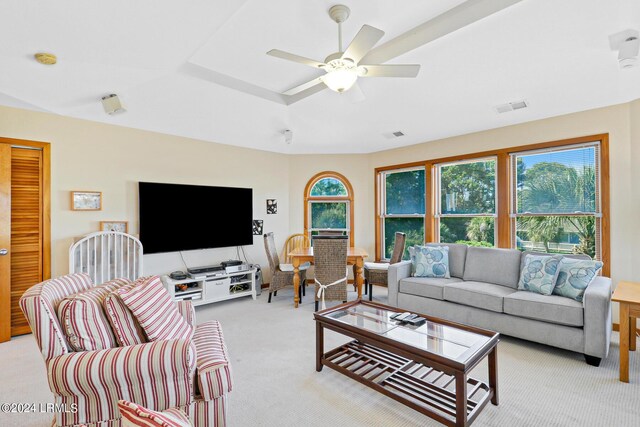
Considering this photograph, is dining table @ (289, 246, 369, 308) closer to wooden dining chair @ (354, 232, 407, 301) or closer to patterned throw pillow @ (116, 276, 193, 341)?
wooden dining chair @ (354, 232, 407, 301)

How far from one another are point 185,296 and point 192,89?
266cm

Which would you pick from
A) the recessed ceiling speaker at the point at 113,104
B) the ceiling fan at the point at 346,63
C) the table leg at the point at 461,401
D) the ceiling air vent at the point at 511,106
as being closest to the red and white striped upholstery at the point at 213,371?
the table leg at the point at 461,401

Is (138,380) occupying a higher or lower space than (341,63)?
lower

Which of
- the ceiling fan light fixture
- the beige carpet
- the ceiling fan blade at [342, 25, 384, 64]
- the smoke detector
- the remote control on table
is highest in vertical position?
the smoke detector

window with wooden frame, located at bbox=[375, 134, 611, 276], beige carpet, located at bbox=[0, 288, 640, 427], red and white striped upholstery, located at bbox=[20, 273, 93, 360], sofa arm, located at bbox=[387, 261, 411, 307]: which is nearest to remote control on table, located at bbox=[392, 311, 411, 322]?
beige carpet, located at bbox=[0, 288, 640, 427]

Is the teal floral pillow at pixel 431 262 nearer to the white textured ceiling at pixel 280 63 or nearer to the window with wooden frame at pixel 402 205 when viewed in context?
the window with wooden frame at pixel 402 205

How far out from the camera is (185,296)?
4129 millimetres

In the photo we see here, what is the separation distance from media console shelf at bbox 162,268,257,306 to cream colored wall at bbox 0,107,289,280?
46 centimetres

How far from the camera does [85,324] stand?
1.63 m

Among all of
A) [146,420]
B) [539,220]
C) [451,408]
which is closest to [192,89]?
[146,420]

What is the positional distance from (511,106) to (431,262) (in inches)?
83.5

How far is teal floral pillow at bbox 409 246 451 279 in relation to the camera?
13.1 ft

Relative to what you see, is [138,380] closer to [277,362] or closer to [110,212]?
[277,362]

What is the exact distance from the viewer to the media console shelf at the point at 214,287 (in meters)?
4.05
